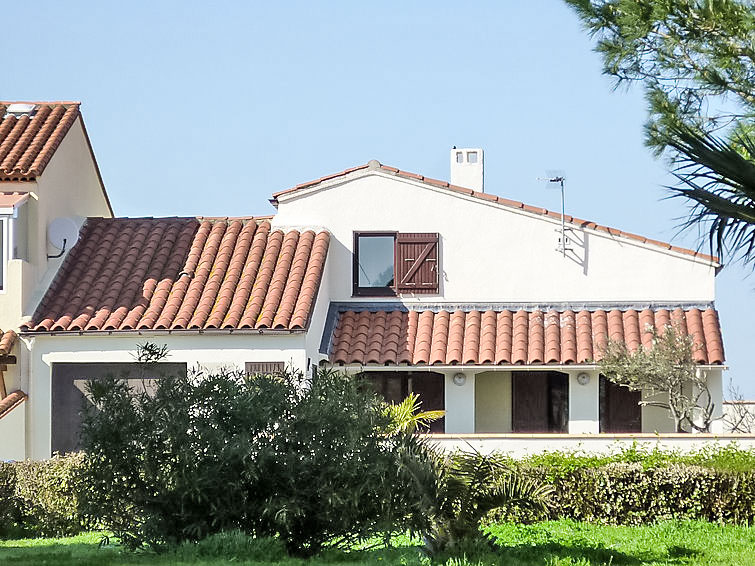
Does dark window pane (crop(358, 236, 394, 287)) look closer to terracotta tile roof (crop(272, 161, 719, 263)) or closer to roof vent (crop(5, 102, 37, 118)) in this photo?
terracotta tile roof (crop(272, 161, 719, 263))

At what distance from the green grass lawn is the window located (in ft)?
38.6

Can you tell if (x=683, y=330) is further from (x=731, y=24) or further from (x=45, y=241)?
(x=45, y=241)

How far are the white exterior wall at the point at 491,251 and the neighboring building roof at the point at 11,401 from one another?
8.04m

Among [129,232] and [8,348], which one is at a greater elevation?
[129,232]

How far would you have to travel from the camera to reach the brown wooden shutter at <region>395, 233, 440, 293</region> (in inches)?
1190

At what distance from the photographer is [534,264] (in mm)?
29984

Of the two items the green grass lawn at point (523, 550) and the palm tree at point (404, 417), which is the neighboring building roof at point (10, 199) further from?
the palm tree at point (404, 417)

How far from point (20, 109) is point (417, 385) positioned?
42.7 ft

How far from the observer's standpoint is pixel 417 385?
29.9m

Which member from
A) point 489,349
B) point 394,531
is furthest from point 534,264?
point 394,531

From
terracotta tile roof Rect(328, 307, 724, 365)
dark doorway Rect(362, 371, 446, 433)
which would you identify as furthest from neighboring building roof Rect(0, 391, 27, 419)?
dark doorway Rect(362, 371, 446, 433)

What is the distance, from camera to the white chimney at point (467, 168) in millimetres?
32562

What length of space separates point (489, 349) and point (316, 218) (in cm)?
584

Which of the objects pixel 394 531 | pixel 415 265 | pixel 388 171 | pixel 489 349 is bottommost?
pixel 394 531
